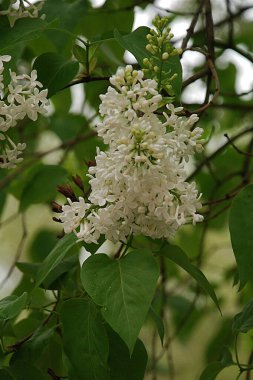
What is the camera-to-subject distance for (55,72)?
1.01 m

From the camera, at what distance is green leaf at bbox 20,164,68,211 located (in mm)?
1479

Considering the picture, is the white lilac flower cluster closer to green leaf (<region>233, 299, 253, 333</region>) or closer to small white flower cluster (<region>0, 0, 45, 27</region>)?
small white flower cluster (<region>0, 0, 45, 27</region>)

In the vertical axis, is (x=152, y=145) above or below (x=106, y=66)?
above

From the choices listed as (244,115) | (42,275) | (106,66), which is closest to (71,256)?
(42,275)

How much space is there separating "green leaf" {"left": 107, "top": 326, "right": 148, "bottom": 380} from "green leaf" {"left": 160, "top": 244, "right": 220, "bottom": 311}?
12 centimetres

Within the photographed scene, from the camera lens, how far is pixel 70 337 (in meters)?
0.87

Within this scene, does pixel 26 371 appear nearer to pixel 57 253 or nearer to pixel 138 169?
pixel 57 253

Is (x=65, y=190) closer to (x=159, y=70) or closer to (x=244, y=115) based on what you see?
(x=159, y=70)

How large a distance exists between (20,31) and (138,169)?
316 millimetres

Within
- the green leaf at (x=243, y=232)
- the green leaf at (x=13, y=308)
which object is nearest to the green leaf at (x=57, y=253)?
the green leaf at (x=13, y=308)

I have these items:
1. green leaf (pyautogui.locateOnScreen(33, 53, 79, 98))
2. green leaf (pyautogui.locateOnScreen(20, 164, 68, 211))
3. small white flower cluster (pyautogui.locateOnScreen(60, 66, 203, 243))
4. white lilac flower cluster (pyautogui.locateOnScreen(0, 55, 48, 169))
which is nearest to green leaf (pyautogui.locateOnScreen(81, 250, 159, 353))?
small white flower cluster (pyautogui.locateOnScreen(60, 66, 203, 243))

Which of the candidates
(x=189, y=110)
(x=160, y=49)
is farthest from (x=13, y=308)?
(x=189, y=110)

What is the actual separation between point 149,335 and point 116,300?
1.81 m

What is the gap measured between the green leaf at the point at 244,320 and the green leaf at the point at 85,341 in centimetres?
18
